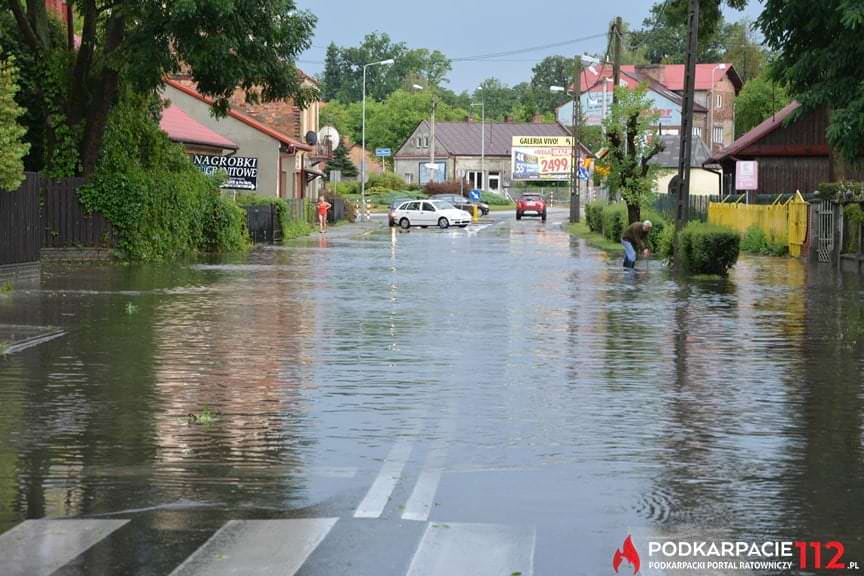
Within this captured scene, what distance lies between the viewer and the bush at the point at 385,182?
13012 cm

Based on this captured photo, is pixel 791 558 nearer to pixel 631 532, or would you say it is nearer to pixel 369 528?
pixel 631 532

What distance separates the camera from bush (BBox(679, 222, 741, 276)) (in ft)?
104

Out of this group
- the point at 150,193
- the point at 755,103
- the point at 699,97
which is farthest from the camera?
the point at 699,97

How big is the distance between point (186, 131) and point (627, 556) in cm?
4825

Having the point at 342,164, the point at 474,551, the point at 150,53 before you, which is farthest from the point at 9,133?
the point at 342,164

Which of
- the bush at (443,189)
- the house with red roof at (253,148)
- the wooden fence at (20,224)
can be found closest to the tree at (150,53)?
the wooden fence at (20,224)

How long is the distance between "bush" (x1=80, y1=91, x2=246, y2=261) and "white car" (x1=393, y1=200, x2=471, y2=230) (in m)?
31.6

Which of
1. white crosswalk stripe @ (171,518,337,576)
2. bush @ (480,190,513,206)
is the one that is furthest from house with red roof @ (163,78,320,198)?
bush @ (480,190,513,206)

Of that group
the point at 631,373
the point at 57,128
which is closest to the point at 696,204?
the point at 57,128

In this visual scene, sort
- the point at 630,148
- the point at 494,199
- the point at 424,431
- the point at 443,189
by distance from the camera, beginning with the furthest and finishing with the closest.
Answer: the point at 494,199
the point at 443,189
the point at 630,148
the point at 424,431

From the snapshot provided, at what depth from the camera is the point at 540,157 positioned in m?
141

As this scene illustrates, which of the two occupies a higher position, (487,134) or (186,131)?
(487,134)

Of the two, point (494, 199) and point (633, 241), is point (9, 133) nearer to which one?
point (633, 241)

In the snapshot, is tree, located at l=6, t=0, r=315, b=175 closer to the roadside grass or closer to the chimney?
the roadside grass
